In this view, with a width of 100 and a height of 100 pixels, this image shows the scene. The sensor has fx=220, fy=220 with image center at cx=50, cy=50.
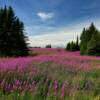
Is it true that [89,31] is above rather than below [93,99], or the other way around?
above

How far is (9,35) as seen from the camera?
3128 cm

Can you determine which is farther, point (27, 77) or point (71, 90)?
point (27, 77)

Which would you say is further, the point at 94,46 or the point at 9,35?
the point at 94,46

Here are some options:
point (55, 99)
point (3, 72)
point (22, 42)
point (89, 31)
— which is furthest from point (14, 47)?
point (55, 99)

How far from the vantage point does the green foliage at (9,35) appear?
101 feet

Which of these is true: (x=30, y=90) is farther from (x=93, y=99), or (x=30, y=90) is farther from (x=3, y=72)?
(x=3, y=72)

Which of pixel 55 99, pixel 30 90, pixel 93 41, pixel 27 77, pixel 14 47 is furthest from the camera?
pixel 93 41

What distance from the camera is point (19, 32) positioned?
3391cm

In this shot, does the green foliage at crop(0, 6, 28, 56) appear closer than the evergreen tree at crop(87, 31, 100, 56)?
Yes

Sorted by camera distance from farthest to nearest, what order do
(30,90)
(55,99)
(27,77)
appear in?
1. (27,77)
2. (30,90)
3. (55,99)

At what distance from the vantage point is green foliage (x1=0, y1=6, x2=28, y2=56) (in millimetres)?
30875

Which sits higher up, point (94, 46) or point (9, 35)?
point (9, 35)

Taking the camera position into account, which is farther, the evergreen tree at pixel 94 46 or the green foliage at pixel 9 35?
the evergreen tree at pixel 94 46

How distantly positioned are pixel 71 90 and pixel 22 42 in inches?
1187
